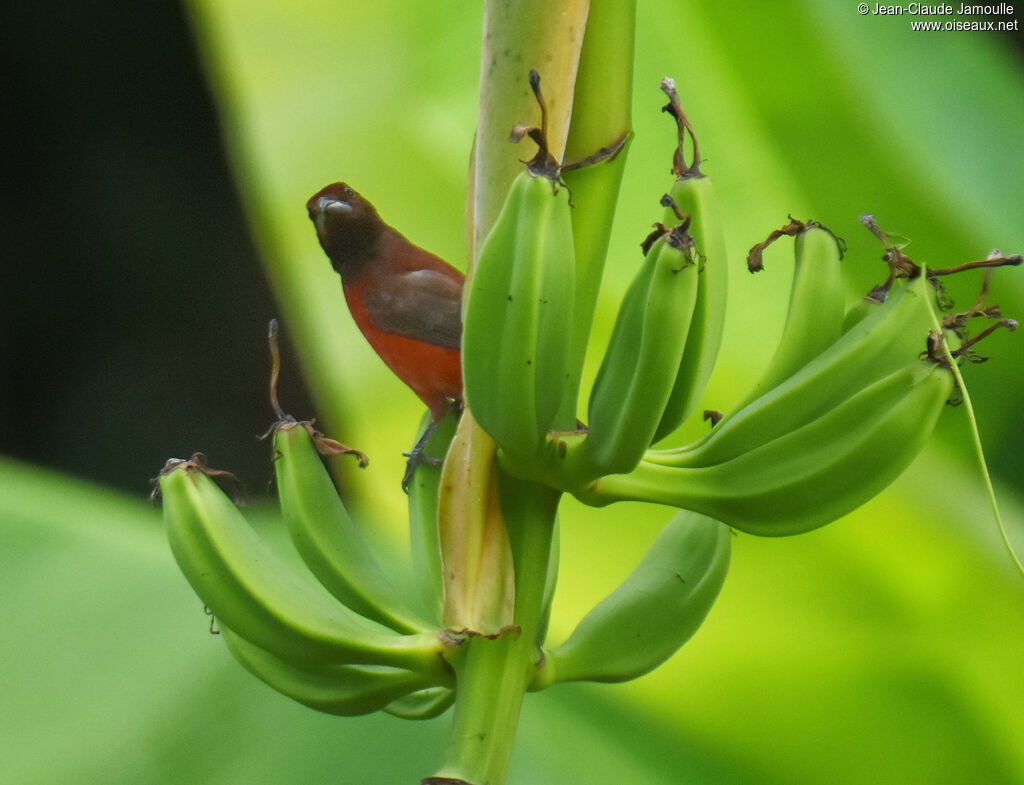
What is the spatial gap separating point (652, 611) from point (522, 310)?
0.63 feet

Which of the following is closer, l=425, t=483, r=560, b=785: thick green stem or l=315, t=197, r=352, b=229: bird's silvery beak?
l=425, t=483, r=560, b=785: thick green stem

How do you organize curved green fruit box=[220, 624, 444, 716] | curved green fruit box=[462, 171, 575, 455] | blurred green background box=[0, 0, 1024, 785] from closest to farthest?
curved green fruit box=[462, 171, 575, 455] → curved green fruit box=[220, 624, 444, 716] → blurred green background box=[0, 0, 1024, 785]

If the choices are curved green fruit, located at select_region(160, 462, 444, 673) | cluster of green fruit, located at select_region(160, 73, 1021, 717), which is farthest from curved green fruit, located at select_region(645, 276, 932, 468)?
curved green fruit, located at select_region(160, 462, 444, 673)

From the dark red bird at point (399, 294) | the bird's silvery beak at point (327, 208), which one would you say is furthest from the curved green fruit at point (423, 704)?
the bird's silvery beak at point (327, 208)

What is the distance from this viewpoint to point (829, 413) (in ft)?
1.28

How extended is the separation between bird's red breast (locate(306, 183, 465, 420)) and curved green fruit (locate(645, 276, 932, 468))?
0.14m

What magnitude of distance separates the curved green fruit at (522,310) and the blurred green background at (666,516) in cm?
45

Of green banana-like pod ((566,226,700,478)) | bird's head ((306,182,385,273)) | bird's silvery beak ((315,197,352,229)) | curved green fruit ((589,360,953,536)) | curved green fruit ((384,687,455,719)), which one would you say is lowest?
curved green fruit ((384,687,455,719))

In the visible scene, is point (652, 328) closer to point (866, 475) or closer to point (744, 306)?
point (866, 475)

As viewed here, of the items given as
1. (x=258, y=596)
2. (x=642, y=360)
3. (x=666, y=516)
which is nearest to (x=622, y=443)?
(x=642, y=360)

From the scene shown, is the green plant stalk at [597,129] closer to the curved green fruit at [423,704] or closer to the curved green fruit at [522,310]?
the curved green fruit at [522,310]

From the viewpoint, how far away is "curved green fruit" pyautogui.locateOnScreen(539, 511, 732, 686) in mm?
458

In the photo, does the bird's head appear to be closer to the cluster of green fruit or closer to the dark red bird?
the dark red bird

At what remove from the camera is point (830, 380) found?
41 cm
